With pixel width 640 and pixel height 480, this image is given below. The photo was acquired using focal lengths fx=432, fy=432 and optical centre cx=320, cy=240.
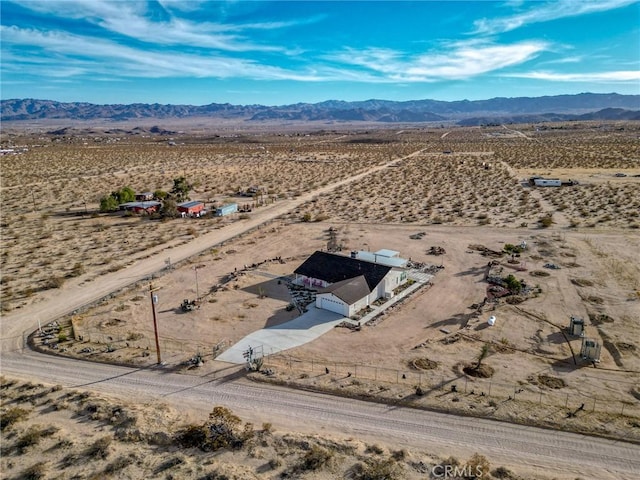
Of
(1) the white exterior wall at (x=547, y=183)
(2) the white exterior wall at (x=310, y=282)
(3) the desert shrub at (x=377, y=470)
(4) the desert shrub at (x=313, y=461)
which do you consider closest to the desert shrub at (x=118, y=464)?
(4) the desert shrub at (x=313, y=461)

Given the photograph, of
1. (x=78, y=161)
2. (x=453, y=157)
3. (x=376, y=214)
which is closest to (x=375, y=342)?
(x=376, y=214)

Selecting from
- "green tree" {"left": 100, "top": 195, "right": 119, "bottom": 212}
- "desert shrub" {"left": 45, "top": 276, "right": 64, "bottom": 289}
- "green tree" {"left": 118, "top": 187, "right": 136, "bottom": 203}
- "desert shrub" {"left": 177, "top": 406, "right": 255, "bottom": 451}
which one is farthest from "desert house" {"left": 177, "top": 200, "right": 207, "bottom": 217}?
"desert shrub" {"left": 177, "top": 406, "right": 255, "bottom": 451}

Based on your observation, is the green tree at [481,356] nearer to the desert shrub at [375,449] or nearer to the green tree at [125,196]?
the desert shrub at [375,449]

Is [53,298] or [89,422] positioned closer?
[89,422]

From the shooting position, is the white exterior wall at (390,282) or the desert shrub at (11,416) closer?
the desert shrub at (11,416)

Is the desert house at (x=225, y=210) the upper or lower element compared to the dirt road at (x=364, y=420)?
upper


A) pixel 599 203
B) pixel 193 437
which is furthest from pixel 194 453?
pixel 599 203

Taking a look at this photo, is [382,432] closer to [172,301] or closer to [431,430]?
[431,430]

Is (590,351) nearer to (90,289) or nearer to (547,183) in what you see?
(90,289)
